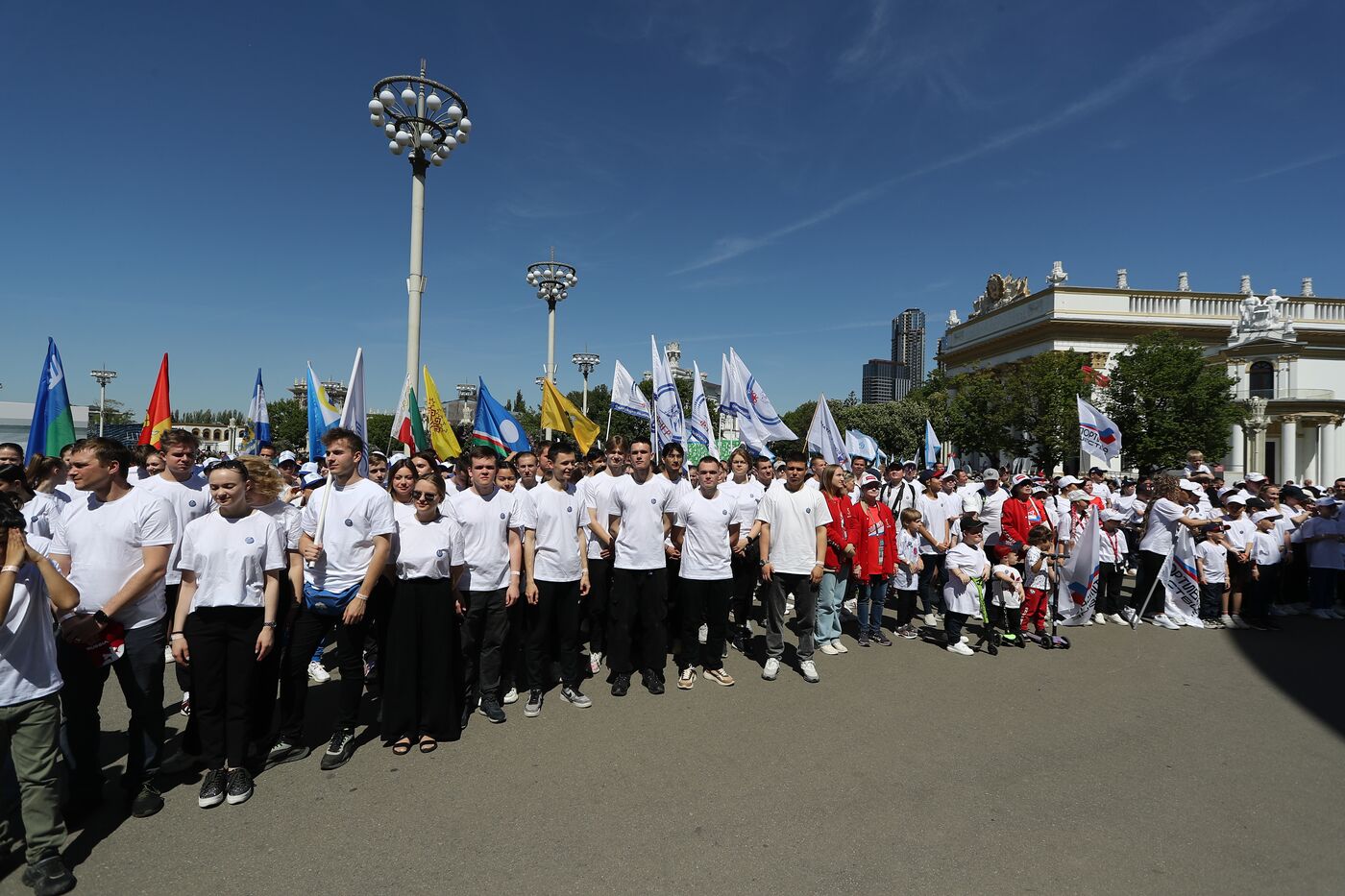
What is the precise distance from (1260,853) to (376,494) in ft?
17.3

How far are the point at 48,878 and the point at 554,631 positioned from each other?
3157mm

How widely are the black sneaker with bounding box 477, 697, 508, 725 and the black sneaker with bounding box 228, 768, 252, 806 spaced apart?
1555 mm

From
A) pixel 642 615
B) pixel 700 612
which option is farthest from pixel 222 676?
pixel 700 612

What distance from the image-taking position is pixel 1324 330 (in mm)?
44156

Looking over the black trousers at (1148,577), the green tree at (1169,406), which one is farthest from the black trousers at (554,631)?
the green tree at (1169,406)

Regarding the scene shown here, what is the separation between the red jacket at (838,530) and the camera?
6652 mm

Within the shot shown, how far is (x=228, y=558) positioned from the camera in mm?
3719

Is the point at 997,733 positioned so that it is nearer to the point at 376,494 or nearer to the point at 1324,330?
the point at 376,494

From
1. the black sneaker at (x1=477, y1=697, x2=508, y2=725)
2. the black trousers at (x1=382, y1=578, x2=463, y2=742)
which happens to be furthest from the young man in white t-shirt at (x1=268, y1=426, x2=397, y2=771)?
the black sneaker at (x1=477, y1=697, x2=508, y2=725)

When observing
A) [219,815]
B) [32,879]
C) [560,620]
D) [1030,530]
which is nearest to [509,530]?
[560,620]

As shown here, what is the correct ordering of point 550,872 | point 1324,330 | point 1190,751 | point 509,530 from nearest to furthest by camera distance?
point 550,872, point 1190,751, point 509,530, point 1324,330

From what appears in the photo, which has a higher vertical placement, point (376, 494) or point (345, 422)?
point (345, 422)

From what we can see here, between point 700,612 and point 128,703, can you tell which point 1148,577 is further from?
point 128,703

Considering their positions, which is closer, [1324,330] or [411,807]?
[411,807]
